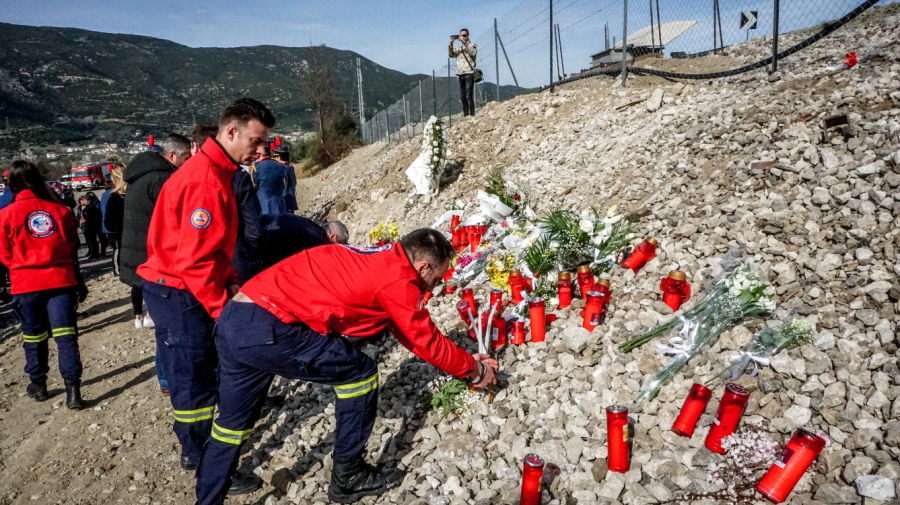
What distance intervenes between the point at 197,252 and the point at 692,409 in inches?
101

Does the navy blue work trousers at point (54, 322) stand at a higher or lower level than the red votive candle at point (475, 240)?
lower

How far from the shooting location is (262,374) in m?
2.53

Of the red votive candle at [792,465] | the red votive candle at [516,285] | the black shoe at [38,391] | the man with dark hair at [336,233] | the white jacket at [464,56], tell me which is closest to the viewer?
the red votive candle at [792,465]

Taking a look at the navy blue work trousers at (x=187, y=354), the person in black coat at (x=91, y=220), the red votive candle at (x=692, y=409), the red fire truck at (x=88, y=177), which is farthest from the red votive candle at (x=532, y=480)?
the red fire truck at (x=88, y=177)

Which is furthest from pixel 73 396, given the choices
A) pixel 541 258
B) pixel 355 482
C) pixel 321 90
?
pixel 321 90

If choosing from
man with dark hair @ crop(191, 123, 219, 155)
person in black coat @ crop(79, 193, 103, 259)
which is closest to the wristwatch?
man with dark hair @ crop(191, 123, 219, 155)

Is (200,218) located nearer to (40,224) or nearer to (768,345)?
(40,224)

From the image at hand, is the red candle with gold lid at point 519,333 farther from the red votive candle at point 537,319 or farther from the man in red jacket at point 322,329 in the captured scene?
the man in red jacket at point 322,329

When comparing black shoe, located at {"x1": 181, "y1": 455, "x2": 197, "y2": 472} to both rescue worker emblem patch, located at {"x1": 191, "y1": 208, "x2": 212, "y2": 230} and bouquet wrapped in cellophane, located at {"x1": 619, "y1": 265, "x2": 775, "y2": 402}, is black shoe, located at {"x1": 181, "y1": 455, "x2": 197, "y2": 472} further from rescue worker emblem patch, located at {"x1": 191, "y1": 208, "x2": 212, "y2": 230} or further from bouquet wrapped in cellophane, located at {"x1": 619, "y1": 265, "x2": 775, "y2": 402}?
bouquet wrapped in cellophane, located at {"x1": 619, "y1": 265, "x2": 775, "y2": 402}

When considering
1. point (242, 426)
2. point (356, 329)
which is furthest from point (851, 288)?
point (242, 426)

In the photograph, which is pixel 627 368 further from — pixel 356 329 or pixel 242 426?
pixel 242 426

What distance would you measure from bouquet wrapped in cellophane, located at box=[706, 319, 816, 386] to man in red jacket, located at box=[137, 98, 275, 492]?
271 cm

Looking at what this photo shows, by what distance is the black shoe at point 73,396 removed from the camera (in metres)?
4.39

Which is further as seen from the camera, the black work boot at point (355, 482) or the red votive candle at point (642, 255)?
the red votive candle at point (642, 255)
